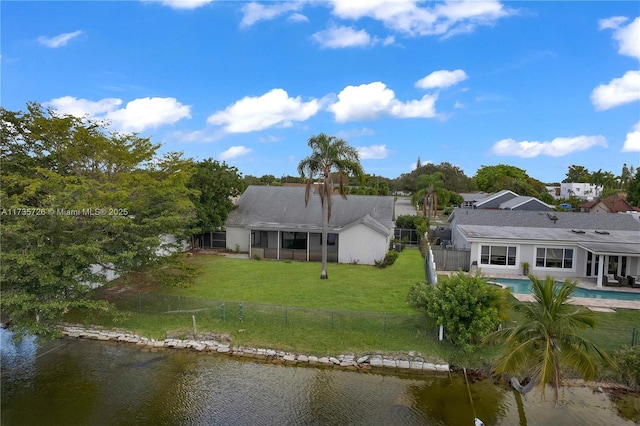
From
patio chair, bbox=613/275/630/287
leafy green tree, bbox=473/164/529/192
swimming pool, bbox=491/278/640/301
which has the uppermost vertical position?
leafy green tree, bbox=473/164/529/192

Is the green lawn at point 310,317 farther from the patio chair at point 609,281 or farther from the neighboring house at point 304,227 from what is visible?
the patio chair at point 609,281

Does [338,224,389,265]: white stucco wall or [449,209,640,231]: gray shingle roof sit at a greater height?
[449,209,640,231]: gray shingle roof

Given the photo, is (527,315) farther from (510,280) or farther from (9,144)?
(9,144)

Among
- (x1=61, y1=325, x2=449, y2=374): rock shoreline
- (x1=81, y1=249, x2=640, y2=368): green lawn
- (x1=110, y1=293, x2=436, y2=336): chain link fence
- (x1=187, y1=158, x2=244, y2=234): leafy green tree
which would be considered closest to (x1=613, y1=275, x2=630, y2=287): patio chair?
(x1=81, y1=249, x2=640, y2=368): green lawn

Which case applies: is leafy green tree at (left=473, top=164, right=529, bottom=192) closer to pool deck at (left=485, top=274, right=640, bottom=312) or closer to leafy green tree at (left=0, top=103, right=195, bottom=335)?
pool deck at (left=485, top=274, right=640, bottom=312)

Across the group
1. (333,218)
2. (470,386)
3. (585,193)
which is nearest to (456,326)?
(470,386)

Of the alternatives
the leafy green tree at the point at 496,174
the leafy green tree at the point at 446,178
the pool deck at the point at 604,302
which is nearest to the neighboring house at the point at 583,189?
the leafy green tree at the point at 496,174

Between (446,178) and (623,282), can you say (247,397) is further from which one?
(446,178)
